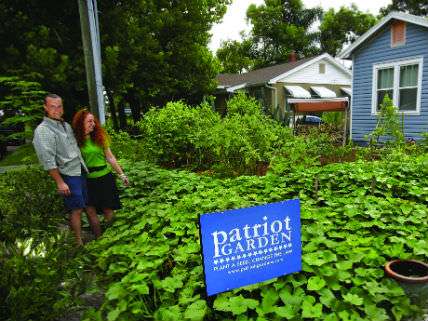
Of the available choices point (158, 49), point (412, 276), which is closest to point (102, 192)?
point (412, 276)

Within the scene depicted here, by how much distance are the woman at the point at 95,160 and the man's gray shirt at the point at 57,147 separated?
150 mm

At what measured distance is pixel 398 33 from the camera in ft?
38.0

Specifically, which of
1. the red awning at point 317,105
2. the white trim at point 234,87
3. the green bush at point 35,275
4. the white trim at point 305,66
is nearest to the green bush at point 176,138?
the green bush at point 35,275

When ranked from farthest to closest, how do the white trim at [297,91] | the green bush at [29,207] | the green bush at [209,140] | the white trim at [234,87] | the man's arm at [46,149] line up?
1. the white trim at [234,87]
2. the white trim at [297,91]
3. the green bush at [209,140]
4. the man's arm at [46,149]
5. the green bush at [29,207]

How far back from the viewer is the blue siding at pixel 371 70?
35.9ft

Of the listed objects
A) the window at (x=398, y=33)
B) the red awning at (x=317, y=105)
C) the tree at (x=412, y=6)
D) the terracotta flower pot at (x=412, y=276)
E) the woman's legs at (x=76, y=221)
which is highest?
the tree at (x=412, y=6)

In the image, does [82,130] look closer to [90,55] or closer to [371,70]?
[90,55]

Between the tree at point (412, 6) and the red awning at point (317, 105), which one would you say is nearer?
the red awning at point (317, 105)

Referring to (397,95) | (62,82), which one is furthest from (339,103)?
(62,82)

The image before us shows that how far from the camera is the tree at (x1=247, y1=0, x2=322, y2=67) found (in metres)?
45.5

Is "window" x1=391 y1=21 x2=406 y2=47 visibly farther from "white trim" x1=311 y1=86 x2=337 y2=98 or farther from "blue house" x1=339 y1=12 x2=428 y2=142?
"white trim" x1=311 y1=86 x2=337 y2=98

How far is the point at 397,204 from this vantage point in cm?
464

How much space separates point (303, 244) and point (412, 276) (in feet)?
3.23

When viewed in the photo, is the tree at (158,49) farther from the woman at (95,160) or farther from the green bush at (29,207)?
the woman at (95,160)
